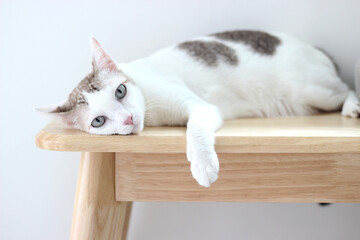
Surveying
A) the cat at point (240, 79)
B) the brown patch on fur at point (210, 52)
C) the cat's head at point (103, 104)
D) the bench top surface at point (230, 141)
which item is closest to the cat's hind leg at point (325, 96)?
the cat at point (240, 79)

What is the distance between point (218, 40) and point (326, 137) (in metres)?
0.64

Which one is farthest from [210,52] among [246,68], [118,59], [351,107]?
[351,107]

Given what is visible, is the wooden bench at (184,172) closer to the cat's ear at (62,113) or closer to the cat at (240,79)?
the cat's ear at (62,113)

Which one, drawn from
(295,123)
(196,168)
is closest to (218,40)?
(295,123)

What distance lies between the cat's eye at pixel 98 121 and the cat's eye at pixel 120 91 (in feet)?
0.25

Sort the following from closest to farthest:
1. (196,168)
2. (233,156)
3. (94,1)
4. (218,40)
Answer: (196,168) → (233,156) → (218,40) → (94,1)

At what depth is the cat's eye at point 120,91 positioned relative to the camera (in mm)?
1148

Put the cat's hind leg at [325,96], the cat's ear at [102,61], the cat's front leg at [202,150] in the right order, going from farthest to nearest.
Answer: the cat's hind leg at [325,96] < the cat's ear at [102,61] < the cat's front leg at [202,150]

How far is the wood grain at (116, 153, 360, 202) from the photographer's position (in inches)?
42.4

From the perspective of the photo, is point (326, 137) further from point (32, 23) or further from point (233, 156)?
point (32, 23)

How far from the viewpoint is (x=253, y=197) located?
3.66ft

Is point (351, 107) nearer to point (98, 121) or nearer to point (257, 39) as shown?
point (257, 39)

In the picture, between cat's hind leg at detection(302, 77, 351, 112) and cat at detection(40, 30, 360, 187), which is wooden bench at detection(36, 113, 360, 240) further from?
cat's hind leg at detection(302, 77, 351, 112)

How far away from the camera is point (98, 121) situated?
3.67ft
